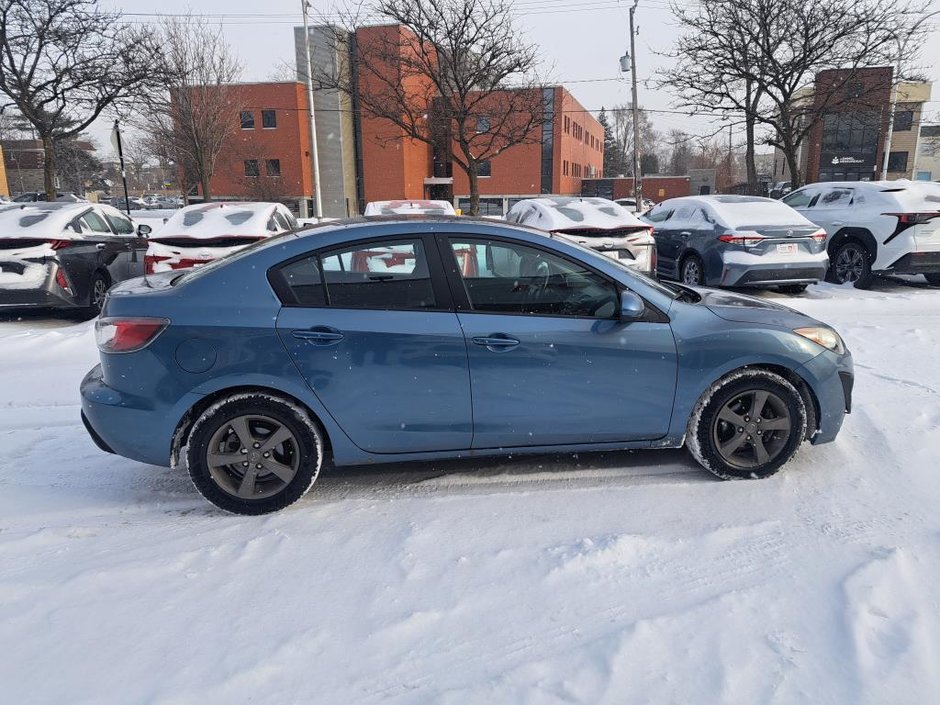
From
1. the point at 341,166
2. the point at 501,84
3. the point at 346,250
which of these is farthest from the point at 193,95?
the point at 346,250

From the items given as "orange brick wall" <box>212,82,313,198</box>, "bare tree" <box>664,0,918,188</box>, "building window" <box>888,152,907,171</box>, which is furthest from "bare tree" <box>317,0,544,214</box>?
"building window" <box>888,152,907,171</box>

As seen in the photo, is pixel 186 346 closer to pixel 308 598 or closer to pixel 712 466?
pixel 308 598

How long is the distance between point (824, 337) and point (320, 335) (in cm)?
289

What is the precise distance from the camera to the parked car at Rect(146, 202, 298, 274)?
7.48m

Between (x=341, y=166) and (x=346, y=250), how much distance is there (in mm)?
43246

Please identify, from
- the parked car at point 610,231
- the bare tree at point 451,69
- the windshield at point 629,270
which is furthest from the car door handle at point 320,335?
the bare tree at point 451,69

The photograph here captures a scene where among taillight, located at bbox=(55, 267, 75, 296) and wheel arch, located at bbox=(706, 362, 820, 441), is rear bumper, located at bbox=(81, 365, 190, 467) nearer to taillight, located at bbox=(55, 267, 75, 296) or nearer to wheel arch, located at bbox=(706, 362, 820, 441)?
wheel arch, located at bbox=(706, 362, 820, 441)

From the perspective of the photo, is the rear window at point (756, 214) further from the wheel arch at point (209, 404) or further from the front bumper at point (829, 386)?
the wheel arch at point (209, 404)

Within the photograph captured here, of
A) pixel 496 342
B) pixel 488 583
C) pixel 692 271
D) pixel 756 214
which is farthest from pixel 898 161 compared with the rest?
pixel 488 583

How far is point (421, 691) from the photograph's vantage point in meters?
2.16

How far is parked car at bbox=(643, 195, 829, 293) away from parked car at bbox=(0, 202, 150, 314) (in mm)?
8419

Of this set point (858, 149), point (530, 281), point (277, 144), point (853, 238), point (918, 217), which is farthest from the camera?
point (858, 149)

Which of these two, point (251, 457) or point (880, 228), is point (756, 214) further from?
point (251, 457)

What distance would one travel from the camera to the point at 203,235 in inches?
298
